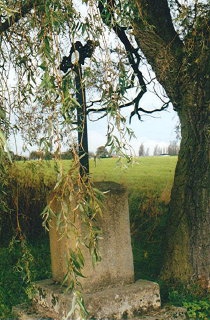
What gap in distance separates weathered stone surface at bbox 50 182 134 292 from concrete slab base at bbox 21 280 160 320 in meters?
0.10

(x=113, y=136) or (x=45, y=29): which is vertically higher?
(x=45, y=29)

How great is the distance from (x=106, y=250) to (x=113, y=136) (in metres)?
1.75

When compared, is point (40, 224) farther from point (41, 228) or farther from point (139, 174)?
point (139, 174)

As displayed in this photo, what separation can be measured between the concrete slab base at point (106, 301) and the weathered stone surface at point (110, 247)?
97 mm

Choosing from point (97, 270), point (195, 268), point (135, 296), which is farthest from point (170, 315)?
point (195, 268)

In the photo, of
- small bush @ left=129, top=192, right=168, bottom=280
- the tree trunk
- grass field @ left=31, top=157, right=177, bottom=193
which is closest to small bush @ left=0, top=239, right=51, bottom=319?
small bush @ left=129, top=192, right=168, bottom=280

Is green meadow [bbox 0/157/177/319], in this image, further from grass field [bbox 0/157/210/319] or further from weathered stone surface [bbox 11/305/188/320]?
weathered stone surface [bbox 11/305/188/320]

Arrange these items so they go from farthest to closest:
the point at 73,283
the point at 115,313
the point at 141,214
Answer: the point at 141,214
the point at 115,313
the point at 73,283

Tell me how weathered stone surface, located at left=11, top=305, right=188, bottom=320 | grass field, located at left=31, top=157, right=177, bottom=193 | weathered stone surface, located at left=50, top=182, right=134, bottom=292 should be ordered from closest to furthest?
weathered stone surface, located at left=50, top=182, right=134, bottom=292 → weathered stone surface, located at left=11, top=305, right=188, bottom=320 → grass field, located at left=31, top=157, right=177, bottom=193

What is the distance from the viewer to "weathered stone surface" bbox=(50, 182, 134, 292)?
4.83m

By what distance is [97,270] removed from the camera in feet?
15.8

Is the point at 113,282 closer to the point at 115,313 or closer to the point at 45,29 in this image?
the point at 115,313

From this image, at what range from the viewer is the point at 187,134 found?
636cm

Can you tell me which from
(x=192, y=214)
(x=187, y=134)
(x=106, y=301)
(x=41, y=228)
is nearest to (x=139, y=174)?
(x=41, y=228)
